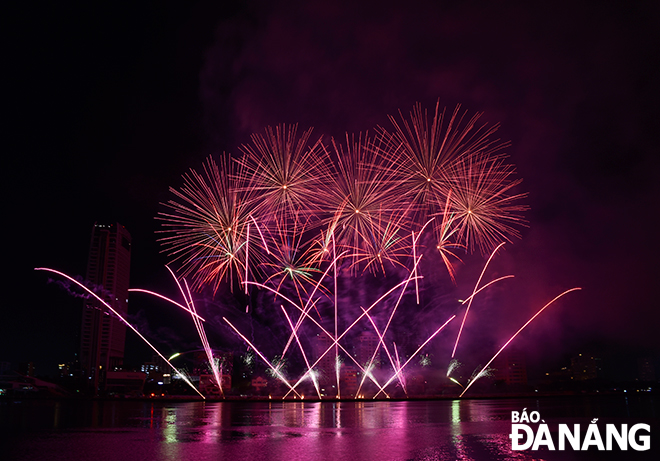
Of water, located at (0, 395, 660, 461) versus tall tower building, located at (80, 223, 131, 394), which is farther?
tall tower building, located at (80, 223, 131, 394)

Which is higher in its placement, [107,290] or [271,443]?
[107,290]

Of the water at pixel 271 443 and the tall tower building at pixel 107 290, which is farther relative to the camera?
the tall tower building at pixel 107 290

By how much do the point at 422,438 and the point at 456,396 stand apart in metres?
58.7

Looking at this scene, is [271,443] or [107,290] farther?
[107,290]

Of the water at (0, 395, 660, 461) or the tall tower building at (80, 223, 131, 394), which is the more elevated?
the tall tower building at (80, 223, 131, 394)

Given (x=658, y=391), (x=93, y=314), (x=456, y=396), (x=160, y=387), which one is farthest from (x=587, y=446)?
(x=658, y=391)

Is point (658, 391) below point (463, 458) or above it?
below

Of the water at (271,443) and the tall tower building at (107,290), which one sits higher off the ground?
the tall tower building at (107,290)

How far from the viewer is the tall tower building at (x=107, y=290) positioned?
120 metres

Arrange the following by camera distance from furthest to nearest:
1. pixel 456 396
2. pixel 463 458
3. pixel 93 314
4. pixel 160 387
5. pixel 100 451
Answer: pixel 93 314
pixel 160 387
pixel 456 396
pixel 100 451
pixel 463 458

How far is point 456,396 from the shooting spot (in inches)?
2832

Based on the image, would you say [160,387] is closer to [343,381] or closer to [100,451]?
[343,381]

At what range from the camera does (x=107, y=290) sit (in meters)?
123

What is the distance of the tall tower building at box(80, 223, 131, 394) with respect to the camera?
119812mm
